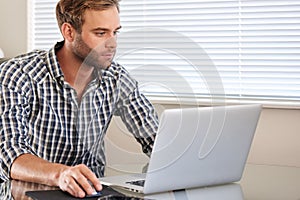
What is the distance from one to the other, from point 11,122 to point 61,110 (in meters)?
0.22

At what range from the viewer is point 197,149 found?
1516 mm

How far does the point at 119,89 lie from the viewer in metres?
2.21

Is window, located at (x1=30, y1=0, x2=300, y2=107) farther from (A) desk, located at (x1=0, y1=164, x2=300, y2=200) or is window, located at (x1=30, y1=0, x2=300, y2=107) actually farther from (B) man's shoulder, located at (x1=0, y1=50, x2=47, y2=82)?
(A) desk, located at (x1=0, y1=164, x2=300, y2=200)

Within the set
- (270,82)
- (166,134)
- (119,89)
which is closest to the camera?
(166,134)

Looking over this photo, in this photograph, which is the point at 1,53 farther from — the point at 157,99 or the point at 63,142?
the point at 63,142

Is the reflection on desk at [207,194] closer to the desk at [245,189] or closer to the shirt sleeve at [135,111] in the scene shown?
the desk at [245,189]

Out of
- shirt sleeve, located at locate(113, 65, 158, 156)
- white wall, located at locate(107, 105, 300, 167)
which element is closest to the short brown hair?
shirt sleeve, located at locate(113, 65, 158, 156)

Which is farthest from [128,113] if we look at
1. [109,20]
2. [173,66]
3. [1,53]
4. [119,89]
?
[1,53]

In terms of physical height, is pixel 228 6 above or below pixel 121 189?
above

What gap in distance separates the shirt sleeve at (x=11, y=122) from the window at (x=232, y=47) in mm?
565

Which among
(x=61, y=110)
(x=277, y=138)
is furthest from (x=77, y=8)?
(x=277, y=138)

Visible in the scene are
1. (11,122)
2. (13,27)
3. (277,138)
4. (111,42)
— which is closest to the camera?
(11,122)

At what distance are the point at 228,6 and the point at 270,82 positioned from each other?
1.31 ft

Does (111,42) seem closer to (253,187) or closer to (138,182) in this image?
(138,182)
